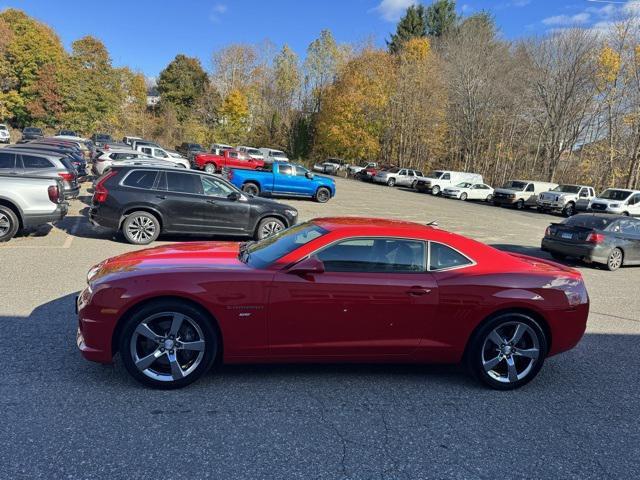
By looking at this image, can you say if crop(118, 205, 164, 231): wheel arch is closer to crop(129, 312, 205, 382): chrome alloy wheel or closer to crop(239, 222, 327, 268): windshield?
crop(239, 222, 327, 268): windshield

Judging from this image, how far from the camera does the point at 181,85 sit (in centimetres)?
7144

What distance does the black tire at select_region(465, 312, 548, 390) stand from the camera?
4199mm

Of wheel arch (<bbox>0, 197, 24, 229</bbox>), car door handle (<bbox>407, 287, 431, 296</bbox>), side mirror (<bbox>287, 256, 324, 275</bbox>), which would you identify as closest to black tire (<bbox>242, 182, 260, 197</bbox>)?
wheel arch (<bbox>0, 197, 24, 229</bbox>)

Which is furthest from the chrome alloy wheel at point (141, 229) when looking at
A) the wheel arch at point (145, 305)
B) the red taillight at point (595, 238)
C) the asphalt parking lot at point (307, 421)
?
the red taillight at point (595, 238)

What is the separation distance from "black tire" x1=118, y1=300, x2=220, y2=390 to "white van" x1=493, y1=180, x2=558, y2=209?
3131 cm

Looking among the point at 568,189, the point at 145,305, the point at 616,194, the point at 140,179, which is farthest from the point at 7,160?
the point at 568,189

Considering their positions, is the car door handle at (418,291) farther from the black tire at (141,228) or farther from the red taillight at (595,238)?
the red taillight at (595,238)

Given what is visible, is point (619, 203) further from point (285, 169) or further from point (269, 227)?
point (269, 227)

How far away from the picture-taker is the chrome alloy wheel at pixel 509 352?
4246 mm

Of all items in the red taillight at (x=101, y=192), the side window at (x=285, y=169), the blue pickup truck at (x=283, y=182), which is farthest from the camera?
the side window at (x=285, y=169)

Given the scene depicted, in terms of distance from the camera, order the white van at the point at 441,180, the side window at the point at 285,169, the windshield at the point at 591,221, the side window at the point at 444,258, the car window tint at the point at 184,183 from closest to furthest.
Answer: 1. the side window at the point at 444,258
2. the car window tint at the point at 184,183
3. the windshield at the point at 591,221
4. the side window at the point at 285,169
5. the white van at the point at 441,180

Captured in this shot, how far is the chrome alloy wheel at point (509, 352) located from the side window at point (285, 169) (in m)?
17.4

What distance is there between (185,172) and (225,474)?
8.72 m

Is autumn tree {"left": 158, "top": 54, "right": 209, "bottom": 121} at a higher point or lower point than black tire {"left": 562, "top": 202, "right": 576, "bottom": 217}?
higher
